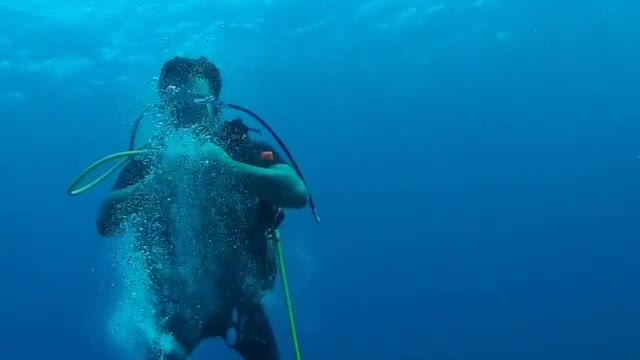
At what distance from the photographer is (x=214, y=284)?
3760 mm

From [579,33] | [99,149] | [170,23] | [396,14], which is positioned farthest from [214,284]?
[99,149]

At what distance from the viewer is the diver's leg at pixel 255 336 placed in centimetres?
417

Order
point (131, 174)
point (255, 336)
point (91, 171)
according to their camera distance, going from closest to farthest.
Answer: point (91, 171)
point (131, 174)
point (255, 336)

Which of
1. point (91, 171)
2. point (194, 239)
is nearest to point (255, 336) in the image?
point (194, 239)

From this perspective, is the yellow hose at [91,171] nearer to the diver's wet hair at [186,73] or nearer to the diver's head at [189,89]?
the diver's head at [189,89]

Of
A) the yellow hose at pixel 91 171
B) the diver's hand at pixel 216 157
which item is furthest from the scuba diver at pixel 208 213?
the yellow hose at pixel 91 171

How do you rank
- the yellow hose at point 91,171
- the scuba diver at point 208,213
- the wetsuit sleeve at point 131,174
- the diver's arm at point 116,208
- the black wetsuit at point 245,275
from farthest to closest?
the wetsuit sleeve at point 131,174 → the diver's arm at point 116,208 → the black wetsuit at point 245,275 → the scuba diver at point 208,213 → the yellow hose at point 91,171

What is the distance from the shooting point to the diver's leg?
13.7 ft

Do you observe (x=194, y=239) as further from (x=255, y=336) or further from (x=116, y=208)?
(x=255, y=336)

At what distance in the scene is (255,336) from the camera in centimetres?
427

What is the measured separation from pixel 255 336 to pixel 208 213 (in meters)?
0.97

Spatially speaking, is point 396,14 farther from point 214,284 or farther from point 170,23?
point 214,284

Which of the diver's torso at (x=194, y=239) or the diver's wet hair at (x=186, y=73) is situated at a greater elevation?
the diver's wet hair at (x=186, y=73)

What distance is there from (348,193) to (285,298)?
61406mm
